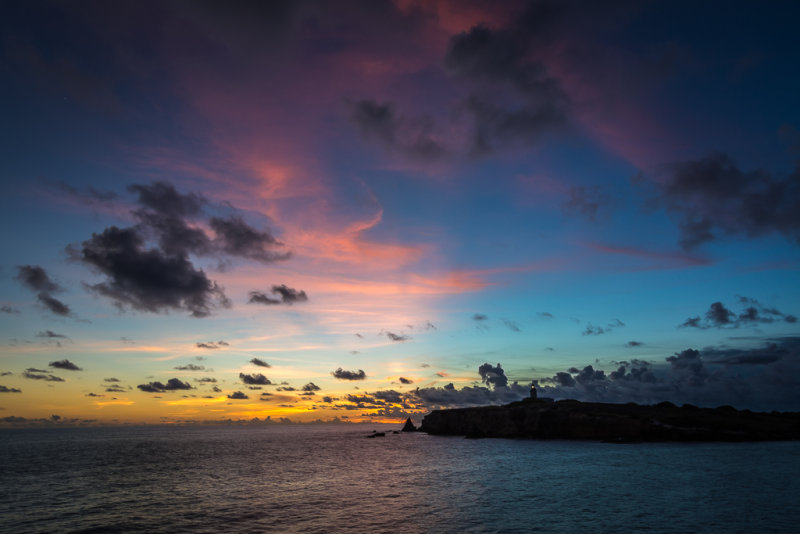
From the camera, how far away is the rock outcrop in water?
12631 centimetres

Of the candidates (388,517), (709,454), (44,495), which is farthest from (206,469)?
(709,454)

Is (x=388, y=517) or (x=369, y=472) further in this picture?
(x=369, y=472)

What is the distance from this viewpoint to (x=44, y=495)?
53688 millimetres

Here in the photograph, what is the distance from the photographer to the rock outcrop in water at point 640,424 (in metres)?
126

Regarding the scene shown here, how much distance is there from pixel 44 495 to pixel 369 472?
44649 millimetres

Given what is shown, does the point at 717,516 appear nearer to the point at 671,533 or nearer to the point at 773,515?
the point at 773,515

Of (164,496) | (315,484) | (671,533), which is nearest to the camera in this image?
(671,533)

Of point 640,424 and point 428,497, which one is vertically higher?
point 428,497

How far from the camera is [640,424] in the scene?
128 meters

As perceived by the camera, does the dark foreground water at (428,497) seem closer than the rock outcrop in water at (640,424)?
Yes

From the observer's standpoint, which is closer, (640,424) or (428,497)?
(428,497)

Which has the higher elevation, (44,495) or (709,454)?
(44,495)

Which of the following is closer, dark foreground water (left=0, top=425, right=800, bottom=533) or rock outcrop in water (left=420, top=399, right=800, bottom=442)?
dark foreground water (left=0, top=425, right=800, bottom=533)

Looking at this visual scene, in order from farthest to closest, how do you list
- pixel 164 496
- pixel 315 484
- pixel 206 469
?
pixel 206 469 → pixel 315 484 → pixel 164 496
